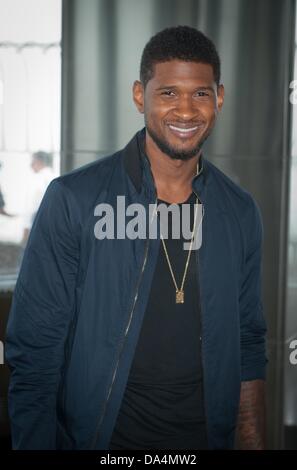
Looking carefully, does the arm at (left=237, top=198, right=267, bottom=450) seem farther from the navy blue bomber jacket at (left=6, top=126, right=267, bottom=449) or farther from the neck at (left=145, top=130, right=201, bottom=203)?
the neck at (left=145, top=130, right=201, bottom=203)

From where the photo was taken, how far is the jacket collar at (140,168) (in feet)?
5.14

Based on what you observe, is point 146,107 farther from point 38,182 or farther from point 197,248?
point 38,182

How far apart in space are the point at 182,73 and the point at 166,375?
0.78m

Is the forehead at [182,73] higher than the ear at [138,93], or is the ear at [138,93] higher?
the forehead at [182,73]

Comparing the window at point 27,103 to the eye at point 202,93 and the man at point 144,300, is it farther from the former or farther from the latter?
the eye at point 202,93

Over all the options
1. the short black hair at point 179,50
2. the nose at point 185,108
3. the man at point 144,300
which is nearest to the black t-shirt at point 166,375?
the man at point 144,300

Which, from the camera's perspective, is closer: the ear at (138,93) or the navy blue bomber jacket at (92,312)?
the navy blue bomber jacket at (92,312)

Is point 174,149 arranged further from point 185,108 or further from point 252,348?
point 252,348

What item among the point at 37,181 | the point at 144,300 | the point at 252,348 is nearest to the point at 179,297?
the point at 144,300

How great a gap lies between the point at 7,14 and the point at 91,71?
0.42 metres

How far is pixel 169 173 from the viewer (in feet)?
5.32

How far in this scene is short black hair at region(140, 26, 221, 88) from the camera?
157 centimetres

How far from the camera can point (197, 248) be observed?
1580mm

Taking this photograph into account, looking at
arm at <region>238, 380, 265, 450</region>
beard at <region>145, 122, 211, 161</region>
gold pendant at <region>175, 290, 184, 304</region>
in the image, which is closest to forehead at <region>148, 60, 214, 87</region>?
beard at <region>145, 122, 211, 161</region>
